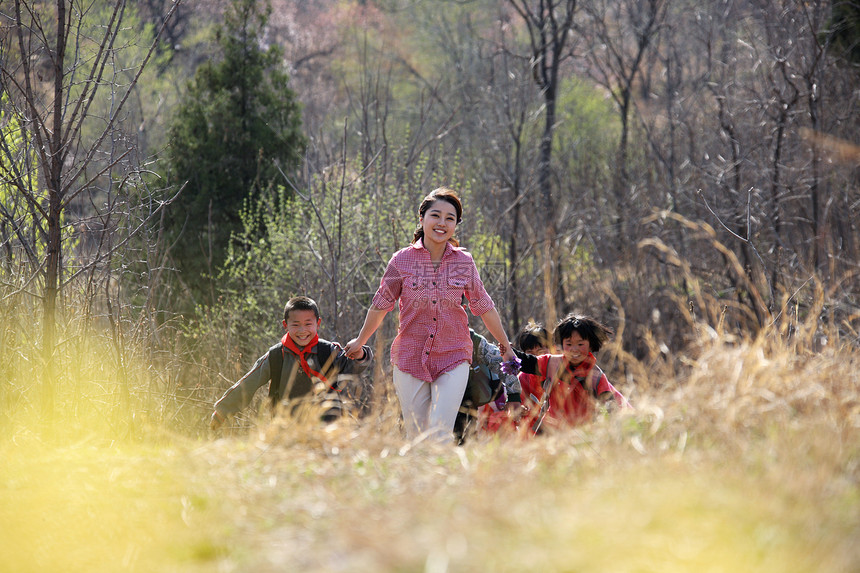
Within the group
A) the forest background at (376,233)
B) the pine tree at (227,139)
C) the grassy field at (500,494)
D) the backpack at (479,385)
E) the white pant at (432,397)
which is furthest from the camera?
the pine tree at (227,139)

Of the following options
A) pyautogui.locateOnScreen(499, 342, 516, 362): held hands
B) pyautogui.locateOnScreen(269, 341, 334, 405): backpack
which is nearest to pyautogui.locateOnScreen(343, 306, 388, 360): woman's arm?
pyautogui.locateOnScreen(269, 341, 334, 405): backpack

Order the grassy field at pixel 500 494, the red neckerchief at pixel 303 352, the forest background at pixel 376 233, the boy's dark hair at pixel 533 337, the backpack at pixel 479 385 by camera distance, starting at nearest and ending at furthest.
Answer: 1. the grassy field at pixel 500 494
2. the forest background at pixel 376 233
3. the red neckerchief at pixel 303 352
4. the backpack at pixel 479 385
5. the boy's dark hair at pixel 533 337

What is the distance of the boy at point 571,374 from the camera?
4766 millimetres

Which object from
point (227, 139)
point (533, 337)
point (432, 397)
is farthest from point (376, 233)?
point (432, 397)

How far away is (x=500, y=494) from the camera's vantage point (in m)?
2.66

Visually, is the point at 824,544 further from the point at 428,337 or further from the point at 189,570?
the point at 428,337

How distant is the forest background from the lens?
3.67 m

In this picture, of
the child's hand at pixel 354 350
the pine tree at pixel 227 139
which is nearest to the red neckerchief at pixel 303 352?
the child's hand at pixel 354 350

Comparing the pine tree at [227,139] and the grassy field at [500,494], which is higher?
the pine tree at [227,139]

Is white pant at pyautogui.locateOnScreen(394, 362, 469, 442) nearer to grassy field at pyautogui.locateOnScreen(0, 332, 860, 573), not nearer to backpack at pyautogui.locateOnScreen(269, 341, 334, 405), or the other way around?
backpack at pyautogui.locateOnScreen(269, 341, 334, 405)

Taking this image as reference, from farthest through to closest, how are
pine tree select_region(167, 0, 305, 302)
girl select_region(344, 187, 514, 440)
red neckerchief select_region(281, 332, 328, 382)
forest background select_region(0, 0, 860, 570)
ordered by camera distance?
pine tree select_region(167, 0, 305, 302) < red neckerchief select_region(281, 332, 328, 382) < girl select_region(344, 187, 514, 440) < forest background select_region(0, 0, 860, 570)

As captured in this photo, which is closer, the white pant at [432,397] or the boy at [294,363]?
the white pant at [432,397]

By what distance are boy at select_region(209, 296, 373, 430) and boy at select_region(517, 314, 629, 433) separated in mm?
948

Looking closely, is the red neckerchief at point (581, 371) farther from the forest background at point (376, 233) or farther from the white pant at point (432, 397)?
the white pant at point (432, 397)
